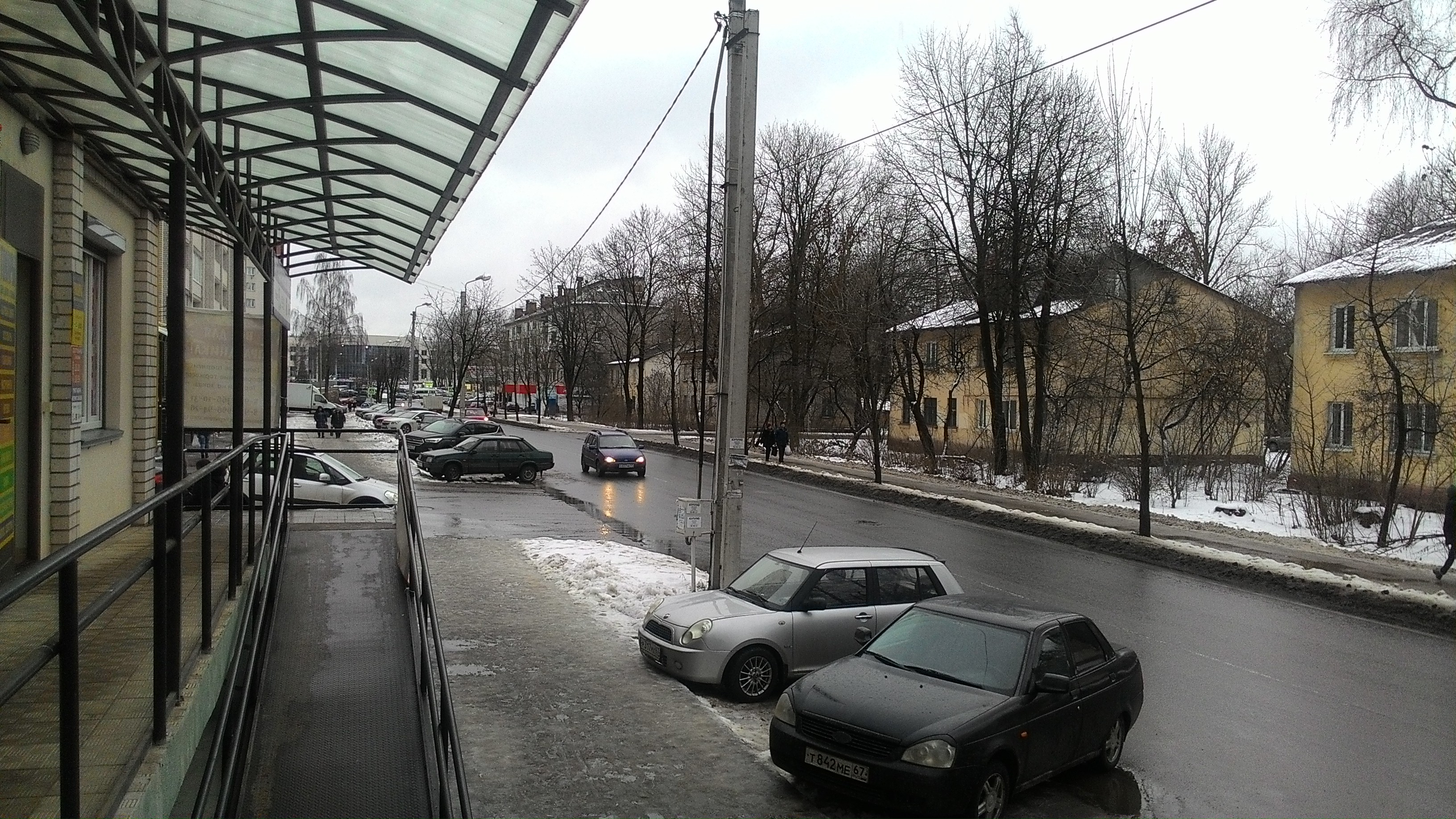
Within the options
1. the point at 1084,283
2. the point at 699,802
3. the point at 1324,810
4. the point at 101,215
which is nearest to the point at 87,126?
the point at 101,215

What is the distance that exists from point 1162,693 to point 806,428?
52029mm

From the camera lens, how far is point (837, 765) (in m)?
6.76

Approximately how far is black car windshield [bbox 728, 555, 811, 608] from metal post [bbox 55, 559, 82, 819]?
767 centimetres

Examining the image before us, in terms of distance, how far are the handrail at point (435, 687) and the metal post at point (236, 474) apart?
3.72 feet

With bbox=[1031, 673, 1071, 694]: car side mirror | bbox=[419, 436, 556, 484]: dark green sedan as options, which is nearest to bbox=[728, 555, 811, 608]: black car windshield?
bbox=[1031, 673, 1071, 694]: car side mirror

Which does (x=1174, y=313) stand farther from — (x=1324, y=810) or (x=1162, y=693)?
(x=1324, y=810)

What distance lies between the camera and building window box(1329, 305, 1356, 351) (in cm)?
3022

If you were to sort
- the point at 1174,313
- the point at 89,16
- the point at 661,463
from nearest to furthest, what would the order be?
the point at 89,16 < the point at 1174,313 < the point at 661,463

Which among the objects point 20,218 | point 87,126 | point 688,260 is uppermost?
point 688,260

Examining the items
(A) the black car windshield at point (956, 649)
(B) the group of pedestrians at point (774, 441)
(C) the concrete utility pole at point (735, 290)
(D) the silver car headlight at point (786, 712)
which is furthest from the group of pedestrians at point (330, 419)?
(D) the silver car headlight at point (786, 712)

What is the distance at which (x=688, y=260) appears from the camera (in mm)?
50281

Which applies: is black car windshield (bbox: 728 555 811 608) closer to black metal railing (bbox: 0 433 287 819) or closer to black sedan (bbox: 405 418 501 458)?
black metal railing (bbox: 0 433 287 819)

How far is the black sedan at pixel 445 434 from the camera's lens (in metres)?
34.2

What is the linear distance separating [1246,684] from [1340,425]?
24866 millimetres
